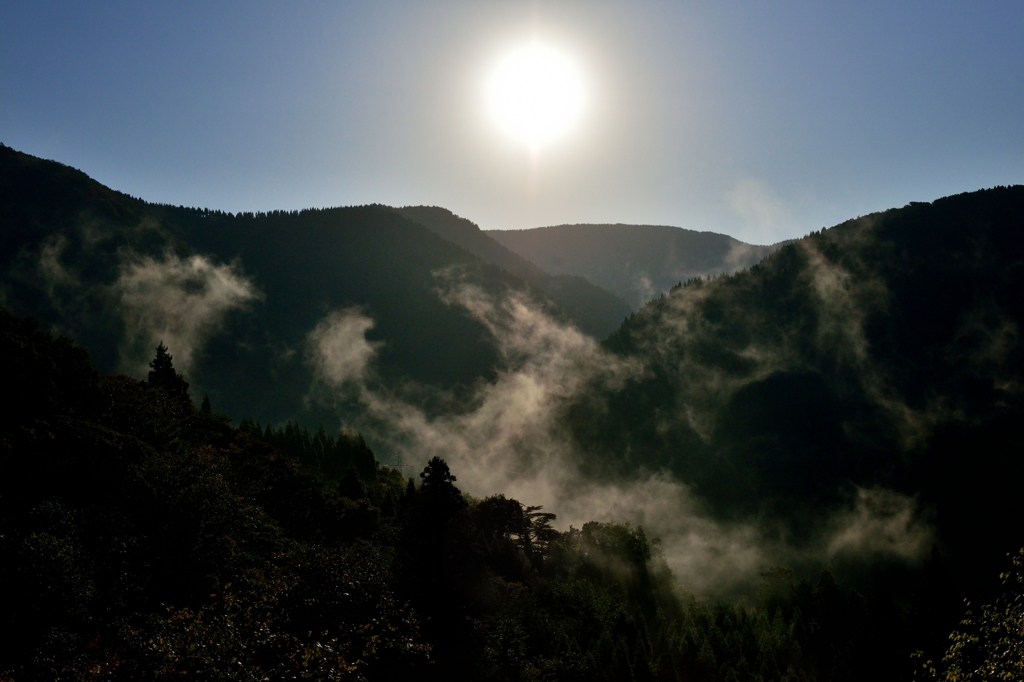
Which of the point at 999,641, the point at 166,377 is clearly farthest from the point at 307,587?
the point at 166,377

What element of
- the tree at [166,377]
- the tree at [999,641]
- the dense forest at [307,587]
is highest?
the tree at [999,641]

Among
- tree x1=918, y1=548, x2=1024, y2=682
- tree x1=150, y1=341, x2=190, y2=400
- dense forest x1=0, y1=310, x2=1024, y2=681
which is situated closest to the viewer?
tree x1=918, y1=548, x2=1024, y2=682

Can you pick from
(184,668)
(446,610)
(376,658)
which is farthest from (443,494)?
(184,668)

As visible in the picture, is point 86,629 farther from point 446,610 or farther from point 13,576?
point 446,610

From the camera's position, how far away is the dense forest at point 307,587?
23.9m

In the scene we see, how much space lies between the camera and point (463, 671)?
3334 centimetres

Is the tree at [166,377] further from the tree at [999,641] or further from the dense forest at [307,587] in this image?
the tree at [999,641]

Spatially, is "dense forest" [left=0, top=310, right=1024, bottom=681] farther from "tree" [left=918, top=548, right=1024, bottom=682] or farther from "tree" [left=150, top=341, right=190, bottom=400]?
"tree" [left=150, top=341, right=190, bottom=400]

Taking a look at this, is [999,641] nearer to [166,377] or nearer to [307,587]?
[307,587]

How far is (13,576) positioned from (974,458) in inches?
8802

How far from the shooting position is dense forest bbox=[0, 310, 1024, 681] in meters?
23.9

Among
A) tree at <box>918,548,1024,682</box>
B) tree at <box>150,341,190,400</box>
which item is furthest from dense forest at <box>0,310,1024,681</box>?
tree at <box>150,341,190,400</box>

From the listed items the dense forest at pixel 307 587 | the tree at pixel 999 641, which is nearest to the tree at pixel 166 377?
the dense forest at pixel 307 587

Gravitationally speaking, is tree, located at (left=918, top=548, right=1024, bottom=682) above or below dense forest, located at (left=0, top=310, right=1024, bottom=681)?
above
